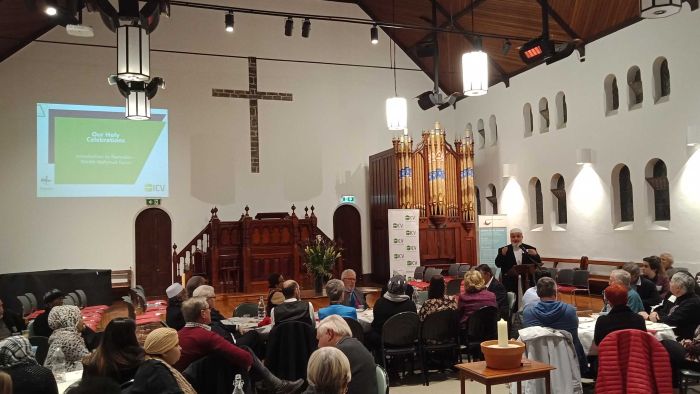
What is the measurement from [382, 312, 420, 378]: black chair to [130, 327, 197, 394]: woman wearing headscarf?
9.66ft

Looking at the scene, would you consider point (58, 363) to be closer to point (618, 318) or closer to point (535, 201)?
point (618, 318)

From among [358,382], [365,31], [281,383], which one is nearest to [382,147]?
[365,31]

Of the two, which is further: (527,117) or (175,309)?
(527,117)

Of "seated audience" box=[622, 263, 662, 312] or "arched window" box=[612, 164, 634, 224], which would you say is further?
"arched window" box=[612, 164, 634, 224]

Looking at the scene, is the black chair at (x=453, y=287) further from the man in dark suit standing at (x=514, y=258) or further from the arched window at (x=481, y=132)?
the arched window at (x=481, y=132)

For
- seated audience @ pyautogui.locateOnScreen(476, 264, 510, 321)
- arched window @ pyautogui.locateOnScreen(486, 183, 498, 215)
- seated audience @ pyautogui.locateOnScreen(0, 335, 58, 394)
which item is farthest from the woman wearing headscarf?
arched window @ pyautogui.locateOnScreen(486, 183, 498, 215)

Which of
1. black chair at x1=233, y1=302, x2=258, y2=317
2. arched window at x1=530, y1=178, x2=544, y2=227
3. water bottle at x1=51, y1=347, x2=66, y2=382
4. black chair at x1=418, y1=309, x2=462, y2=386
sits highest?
arched window at x1=530, y1=178, x2=544, y2=227

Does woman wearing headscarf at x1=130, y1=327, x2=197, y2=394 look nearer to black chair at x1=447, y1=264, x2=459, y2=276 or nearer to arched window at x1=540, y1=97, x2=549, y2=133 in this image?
black chair at x1=447, y1=264, x2=459, y2=276

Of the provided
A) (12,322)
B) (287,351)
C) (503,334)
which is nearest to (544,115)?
(287,351)

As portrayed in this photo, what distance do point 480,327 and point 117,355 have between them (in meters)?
4.10

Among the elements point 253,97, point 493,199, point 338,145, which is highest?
point 253,97

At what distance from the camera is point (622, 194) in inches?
431

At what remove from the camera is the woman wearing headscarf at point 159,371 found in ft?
9.40

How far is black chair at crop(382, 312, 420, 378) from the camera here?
5.83m
